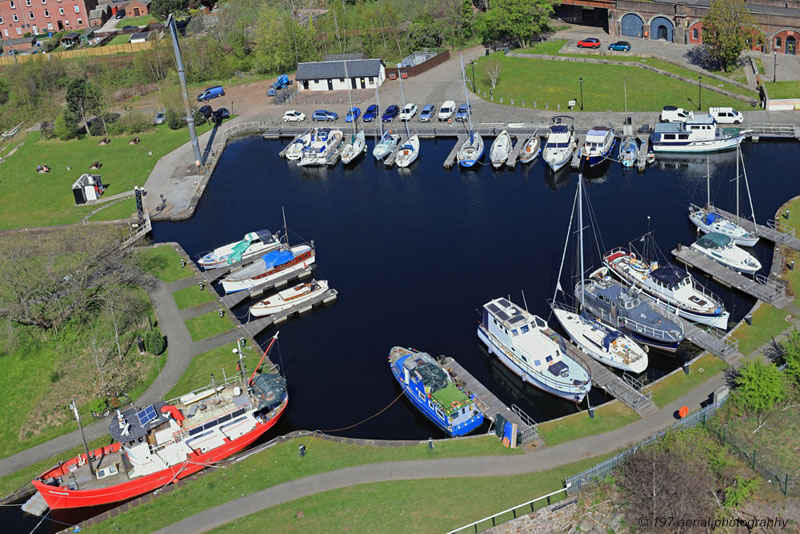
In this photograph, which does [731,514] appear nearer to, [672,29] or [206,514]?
[206,514]

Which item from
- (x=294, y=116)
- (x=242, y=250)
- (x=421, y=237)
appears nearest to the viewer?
(x=242, y=250)

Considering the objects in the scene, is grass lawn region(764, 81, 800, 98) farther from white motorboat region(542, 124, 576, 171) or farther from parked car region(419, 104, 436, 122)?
parked car region(419, 104, 436, 122)

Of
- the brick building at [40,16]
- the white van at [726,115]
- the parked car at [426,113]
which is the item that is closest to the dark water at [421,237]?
the white van at [726,115]

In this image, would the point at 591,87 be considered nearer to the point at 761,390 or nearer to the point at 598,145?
the point at 598,145

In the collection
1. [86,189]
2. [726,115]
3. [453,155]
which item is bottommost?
[453,155]

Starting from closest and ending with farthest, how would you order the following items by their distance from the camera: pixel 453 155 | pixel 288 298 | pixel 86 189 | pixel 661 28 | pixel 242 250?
pixel 288 298
pixel 242 250
pixel 86 189
pixel 453 155
pixel 661 28

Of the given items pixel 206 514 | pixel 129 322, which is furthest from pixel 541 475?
pixel 129 322

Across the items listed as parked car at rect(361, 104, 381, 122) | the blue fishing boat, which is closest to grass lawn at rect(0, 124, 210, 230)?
parked car at rect(361, 104, 381, 122)

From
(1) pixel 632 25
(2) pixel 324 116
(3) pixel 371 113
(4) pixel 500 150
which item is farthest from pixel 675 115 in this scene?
(2) pixel 324 116
